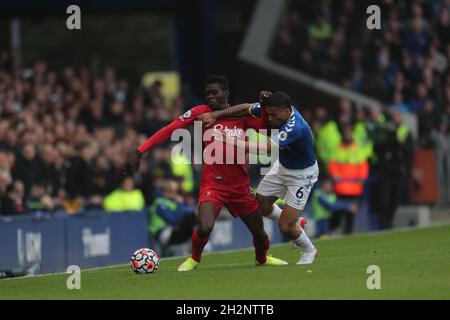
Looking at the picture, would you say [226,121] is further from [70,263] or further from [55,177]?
[55,177]

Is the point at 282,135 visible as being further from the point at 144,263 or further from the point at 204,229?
the point at 144,263

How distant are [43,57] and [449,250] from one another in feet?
110

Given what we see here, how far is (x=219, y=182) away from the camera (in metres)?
15.0

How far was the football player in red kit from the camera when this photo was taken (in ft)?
48.6

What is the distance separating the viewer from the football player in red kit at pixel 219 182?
14.8 m

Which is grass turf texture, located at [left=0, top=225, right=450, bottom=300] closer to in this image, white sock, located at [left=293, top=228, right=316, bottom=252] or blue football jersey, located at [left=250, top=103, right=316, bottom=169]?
white sock, located at [left=293, top=228, right=316, bottom=252]

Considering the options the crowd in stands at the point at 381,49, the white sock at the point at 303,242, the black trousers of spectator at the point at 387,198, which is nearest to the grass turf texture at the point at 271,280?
the white sock at the point at 303,242

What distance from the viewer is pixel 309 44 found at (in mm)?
31625

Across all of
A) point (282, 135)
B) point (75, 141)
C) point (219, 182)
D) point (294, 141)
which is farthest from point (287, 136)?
point (75, 141)

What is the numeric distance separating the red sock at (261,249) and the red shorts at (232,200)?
372 mm

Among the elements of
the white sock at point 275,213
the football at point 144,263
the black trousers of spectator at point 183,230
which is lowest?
the black trousers of spectator at point 183,230

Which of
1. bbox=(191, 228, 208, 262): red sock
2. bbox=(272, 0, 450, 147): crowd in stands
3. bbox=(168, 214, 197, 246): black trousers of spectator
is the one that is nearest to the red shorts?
bbox=(191, 228, 208, 262): red sock

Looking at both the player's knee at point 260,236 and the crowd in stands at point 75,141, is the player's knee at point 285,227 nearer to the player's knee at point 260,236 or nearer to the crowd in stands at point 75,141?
the player's knee at point 260,236
